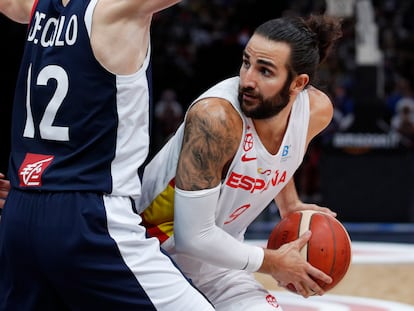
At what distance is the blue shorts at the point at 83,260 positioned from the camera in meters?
2.66

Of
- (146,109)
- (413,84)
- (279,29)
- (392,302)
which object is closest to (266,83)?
(279,29)

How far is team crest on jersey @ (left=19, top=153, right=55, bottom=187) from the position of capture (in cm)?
272

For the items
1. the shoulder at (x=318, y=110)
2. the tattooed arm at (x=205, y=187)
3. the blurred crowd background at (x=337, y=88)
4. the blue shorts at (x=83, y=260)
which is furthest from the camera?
the blurred crowd background at (x=337, y=88)

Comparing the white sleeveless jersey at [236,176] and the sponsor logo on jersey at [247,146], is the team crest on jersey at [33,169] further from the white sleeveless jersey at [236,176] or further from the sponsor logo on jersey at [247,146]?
the sponsor logo on jersey at [247,146]

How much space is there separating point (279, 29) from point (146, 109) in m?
0.75

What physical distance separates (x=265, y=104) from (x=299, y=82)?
0.62 feet

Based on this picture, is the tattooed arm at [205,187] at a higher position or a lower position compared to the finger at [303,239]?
higher

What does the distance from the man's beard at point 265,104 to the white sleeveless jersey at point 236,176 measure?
34 mm

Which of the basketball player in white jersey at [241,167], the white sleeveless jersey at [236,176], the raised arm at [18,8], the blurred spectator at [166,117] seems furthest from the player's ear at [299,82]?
the blurred spectator at [166,117]

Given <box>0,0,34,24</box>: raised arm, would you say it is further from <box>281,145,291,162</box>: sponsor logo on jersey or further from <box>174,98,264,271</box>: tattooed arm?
<box>281,145,291,162</box>: sponsor logo on jersey

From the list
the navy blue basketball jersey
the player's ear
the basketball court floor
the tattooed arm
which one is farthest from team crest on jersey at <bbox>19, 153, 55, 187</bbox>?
the basketball court floor

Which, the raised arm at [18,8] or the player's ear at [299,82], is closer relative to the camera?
the raised arm at [18,8]

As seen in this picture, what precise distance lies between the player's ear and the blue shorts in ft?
2.92

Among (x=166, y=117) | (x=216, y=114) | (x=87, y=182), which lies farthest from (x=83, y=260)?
(x=166, y=117)
